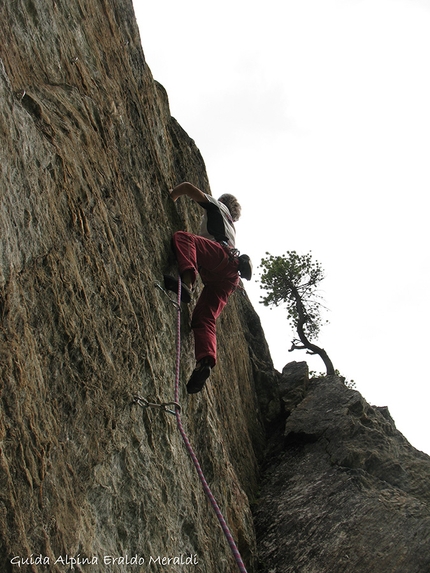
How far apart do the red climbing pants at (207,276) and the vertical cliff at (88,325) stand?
8.6 inches

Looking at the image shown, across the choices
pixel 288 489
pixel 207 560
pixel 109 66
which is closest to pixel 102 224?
pixel 109 66

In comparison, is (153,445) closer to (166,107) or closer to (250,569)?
(250,569)

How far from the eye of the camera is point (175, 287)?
22.0 ft

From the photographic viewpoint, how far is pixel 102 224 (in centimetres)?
538

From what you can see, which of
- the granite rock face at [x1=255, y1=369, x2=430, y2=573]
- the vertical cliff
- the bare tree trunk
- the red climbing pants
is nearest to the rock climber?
the red climbing pants

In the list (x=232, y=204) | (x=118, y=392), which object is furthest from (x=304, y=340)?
(x=118, y=392)

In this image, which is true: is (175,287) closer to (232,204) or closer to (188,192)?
(188,192)

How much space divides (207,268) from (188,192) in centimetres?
118

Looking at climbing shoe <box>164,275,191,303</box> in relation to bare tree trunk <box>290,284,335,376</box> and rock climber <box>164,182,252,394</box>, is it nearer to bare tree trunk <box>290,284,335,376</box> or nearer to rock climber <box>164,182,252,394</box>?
rock climber <box>164,182,252,394</box>

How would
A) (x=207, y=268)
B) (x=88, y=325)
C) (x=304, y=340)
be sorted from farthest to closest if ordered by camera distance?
1. (x=304, y=340)
2. (x=207, y=268)
3. (x=88, y=325)

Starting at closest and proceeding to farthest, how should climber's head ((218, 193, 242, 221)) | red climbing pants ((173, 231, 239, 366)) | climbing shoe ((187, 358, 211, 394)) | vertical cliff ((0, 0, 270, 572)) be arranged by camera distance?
vertical cliff ((0, 0, 270, 572)) < climbing shoe ((187, 358, 211, 394)) < red climbing pants ((173, 231, 239, 366)) < climber's head ((218, 193, 242, 221))

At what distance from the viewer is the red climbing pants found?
6855 mm

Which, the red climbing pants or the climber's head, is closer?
the red climbing pants

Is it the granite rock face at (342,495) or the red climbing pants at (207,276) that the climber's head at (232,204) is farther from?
the granite rock face at (342,495)
